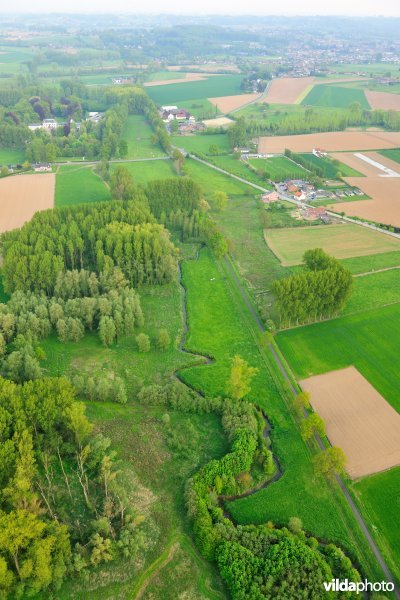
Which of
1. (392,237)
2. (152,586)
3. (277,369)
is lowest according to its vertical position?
(152,586)

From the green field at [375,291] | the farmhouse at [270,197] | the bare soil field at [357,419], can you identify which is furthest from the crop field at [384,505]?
the farmhouse at [270,197]

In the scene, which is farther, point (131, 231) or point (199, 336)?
point (131, 231)

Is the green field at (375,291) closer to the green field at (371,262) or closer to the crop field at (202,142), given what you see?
the green field at (371,262)

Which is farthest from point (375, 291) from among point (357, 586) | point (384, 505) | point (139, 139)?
point (139, 139)

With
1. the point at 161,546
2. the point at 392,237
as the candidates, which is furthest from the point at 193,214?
the point at 161,546

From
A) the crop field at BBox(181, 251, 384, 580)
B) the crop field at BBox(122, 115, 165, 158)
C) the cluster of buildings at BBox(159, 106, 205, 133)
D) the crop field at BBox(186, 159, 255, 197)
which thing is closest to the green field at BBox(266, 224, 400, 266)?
the crop field at BBox(181, 251, 384, 580)

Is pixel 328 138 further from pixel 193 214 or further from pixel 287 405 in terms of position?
pixel 287 405

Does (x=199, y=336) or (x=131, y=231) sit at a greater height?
(x=131, y=231)

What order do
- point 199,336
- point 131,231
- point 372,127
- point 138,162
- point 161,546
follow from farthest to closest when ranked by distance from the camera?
point 372,127 → point 138,162 → point 131,231 → point 199,336 → point 161,546
